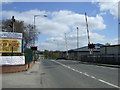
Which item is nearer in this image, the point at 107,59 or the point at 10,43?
the point at 10,43

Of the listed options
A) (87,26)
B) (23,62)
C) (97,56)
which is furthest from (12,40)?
(87,26)

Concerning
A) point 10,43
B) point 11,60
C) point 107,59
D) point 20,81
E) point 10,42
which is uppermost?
point 10,42

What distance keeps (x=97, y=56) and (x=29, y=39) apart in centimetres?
3108

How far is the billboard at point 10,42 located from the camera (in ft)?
98.5

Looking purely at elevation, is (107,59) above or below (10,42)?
below

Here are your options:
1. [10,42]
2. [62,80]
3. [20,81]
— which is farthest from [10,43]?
[62,80]

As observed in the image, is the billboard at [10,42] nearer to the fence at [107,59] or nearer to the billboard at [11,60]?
the billboard at [11,60]

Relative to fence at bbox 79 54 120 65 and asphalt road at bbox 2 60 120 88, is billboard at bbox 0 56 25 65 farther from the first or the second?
fence at bbox 79 54 120 65

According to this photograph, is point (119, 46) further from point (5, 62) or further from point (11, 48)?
point (5, 62)

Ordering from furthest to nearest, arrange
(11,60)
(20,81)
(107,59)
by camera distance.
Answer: (107,59) → (11,60) → (20,81)

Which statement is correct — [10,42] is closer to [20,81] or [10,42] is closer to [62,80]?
[20,81]

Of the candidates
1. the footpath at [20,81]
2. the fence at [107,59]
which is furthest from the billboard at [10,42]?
the fence at [107,59]

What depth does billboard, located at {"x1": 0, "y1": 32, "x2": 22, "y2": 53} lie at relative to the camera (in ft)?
98.5

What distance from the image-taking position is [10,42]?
30812 millimetres
